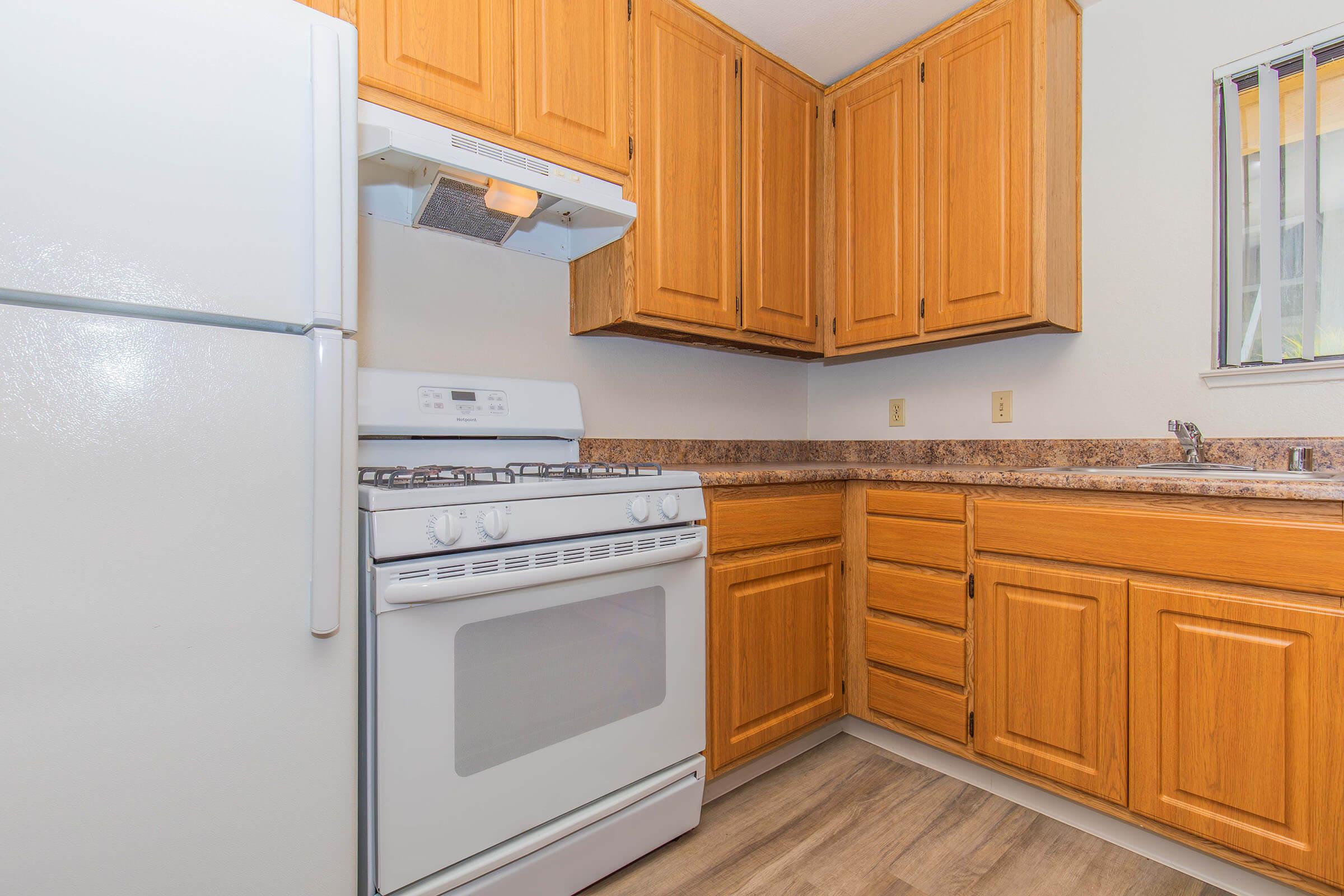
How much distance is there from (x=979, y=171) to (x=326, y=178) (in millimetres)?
1818

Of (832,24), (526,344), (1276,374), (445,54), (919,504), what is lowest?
(919,504)

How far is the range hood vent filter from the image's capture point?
1522 millimetres

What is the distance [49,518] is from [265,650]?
314mm

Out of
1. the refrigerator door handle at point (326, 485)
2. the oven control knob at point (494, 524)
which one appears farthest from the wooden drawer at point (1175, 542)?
the refrigerator door handle at point (326, 485)

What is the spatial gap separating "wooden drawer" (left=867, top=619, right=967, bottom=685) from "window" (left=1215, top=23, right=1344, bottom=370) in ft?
3.63

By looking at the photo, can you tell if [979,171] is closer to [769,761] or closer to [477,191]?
[477,191]

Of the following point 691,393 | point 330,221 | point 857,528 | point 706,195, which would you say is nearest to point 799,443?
point 691,393

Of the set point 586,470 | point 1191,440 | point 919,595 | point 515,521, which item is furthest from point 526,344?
point 1191,440

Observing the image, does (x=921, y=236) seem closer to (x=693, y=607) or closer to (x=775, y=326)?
(x=775, y=326)

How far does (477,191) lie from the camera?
1.55 meters

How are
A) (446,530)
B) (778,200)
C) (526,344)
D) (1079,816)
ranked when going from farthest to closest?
(778,200), (526,344), (1079,816), (446,530)

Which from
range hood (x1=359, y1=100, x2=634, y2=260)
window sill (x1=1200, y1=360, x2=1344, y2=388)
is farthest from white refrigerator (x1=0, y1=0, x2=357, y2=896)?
window sill (x1=1200, y1=360, x2=1344, y2=388)

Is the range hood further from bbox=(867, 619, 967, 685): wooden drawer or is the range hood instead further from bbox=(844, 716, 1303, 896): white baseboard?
bbox=(844, 716, 1303, 896): white baseboard

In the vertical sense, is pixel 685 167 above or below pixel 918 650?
above
